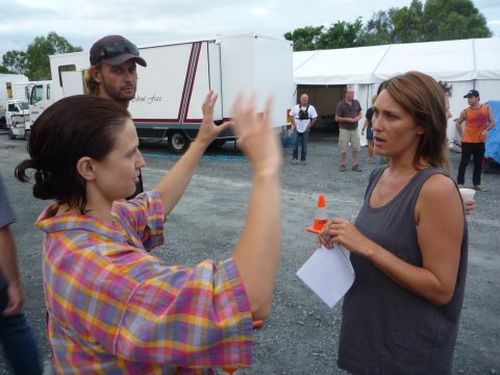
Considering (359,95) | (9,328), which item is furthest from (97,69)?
(359,95)

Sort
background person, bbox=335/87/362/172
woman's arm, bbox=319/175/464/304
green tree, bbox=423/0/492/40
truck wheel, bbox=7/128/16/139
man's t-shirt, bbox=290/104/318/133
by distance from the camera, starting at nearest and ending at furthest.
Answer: woman's arm, bbox=319/175/464/304 → background person, bbox=335/87/362/172 → man's t-shirt, bbox=290/104/318/133 → truck wheel, bbox=7/128/16/139 → green tree, bbox=423/0/492/40

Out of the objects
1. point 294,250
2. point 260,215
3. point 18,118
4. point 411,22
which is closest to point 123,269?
point 260,215

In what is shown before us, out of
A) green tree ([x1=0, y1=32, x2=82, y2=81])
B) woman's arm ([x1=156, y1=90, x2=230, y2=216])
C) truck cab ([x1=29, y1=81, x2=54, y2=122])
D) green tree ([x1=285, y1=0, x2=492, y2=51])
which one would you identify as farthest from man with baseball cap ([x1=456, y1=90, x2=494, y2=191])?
green tree ([x1=0, y1=32, x2=82, y2=81])

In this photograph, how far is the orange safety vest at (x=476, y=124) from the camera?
7.73 metres

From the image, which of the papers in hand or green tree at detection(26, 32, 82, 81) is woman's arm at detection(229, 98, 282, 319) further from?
green tree at detection(26, 32, 82, 81)

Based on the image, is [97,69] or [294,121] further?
[294,121]

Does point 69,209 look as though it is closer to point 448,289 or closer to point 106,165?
point 106,165

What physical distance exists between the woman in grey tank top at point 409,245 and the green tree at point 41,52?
198 feet

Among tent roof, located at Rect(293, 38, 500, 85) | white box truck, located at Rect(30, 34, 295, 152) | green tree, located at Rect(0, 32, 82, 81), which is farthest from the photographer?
green tree, located at Rect(0, 32, 82, 81)

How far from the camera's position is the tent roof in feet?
40.4

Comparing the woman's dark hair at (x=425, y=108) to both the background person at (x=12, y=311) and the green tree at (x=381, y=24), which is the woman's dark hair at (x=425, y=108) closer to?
the background person at (x=12, y=311)

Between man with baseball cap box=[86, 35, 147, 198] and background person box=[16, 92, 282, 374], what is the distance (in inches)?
61.7

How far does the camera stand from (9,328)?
224 centimetres

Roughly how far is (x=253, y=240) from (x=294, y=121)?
10.0m
